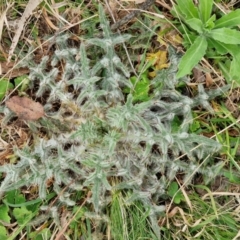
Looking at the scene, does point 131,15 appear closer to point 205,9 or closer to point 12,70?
A: point 205,9

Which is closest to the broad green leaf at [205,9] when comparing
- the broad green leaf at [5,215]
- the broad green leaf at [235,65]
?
the broad green leaf at [235,65]

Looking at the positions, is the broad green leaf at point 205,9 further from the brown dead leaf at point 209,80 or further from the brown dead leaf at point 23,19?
the brown dead leaf at point 23,19

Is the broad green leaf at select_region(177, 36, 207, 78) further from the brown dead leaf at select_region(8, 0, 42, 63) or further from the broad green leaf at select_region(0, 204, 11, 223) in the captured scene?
the broad green leaf at select_region(0, 204, 11, 223)

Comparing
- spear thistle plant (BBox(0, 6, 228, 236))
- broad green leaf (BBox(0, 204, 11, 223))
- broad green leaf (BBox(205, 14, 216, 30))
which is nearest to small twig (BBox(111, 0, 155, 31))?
spear thistle plant (BBox(0, 6, 228, 236))

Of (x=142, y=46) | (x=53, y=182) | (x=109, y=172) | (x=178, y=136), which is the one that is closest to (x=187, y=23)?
(x=142, y=46)

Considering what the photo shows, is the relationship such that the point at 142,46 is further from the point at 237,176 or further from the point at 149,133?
the point at 237,176
